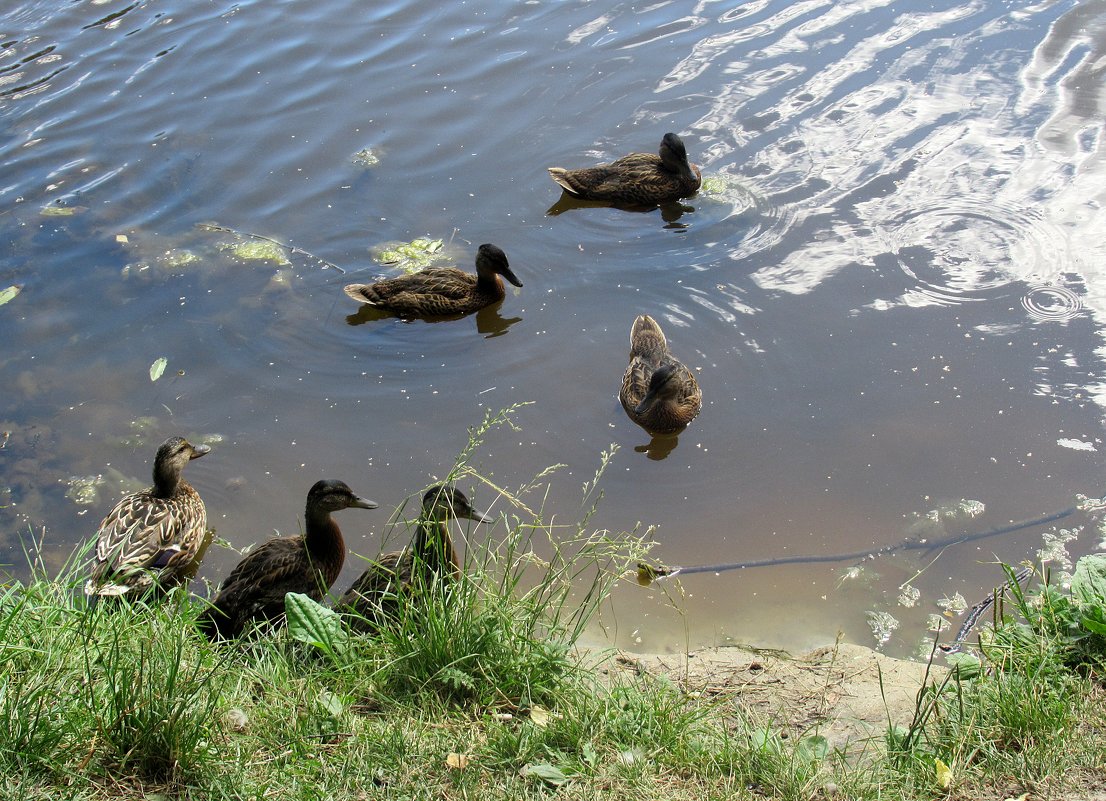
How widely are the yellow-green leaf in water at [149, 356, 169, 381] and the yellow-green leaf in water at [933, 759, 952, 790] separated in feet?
20.8

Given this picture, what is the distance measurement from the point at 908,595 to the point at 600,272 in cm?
408

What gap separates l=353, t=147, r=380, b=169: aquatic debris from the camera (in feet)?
33.4

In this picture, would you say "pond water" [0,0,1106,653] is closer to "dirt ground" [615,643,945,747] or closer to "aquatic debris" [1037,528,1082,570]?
"aquatic debris" [1037,528,1082,570]

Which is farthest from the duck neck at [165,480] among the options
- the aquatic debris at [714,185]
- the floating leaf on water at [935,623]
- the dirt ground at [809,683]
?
the aquatic debris at [714,185]

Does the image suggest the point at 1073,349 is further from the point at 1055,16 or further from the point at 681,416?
the point at 1055,16

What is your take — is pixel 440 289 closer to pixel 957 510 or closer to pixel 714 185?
pixel 714 185

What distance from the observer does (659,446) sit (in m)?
7.25

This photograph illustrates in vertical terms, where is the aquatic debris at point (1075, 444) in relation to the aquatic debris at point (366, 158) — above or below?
below

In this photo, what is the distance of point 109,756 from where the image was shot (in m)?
3.35

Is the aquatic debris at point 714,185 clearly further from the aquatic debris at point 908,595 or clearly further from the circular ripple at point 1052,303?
the aquatic debris at point 908,595

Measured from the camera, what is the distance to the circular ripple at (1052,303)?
25.1 feet

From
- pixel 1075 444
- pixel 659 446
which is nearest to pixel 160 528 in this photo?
pixel 659 446

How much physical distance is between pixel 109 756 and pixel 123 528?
11.1 ft

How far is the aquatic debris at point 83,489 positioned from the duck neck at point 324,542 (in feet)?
6.02
